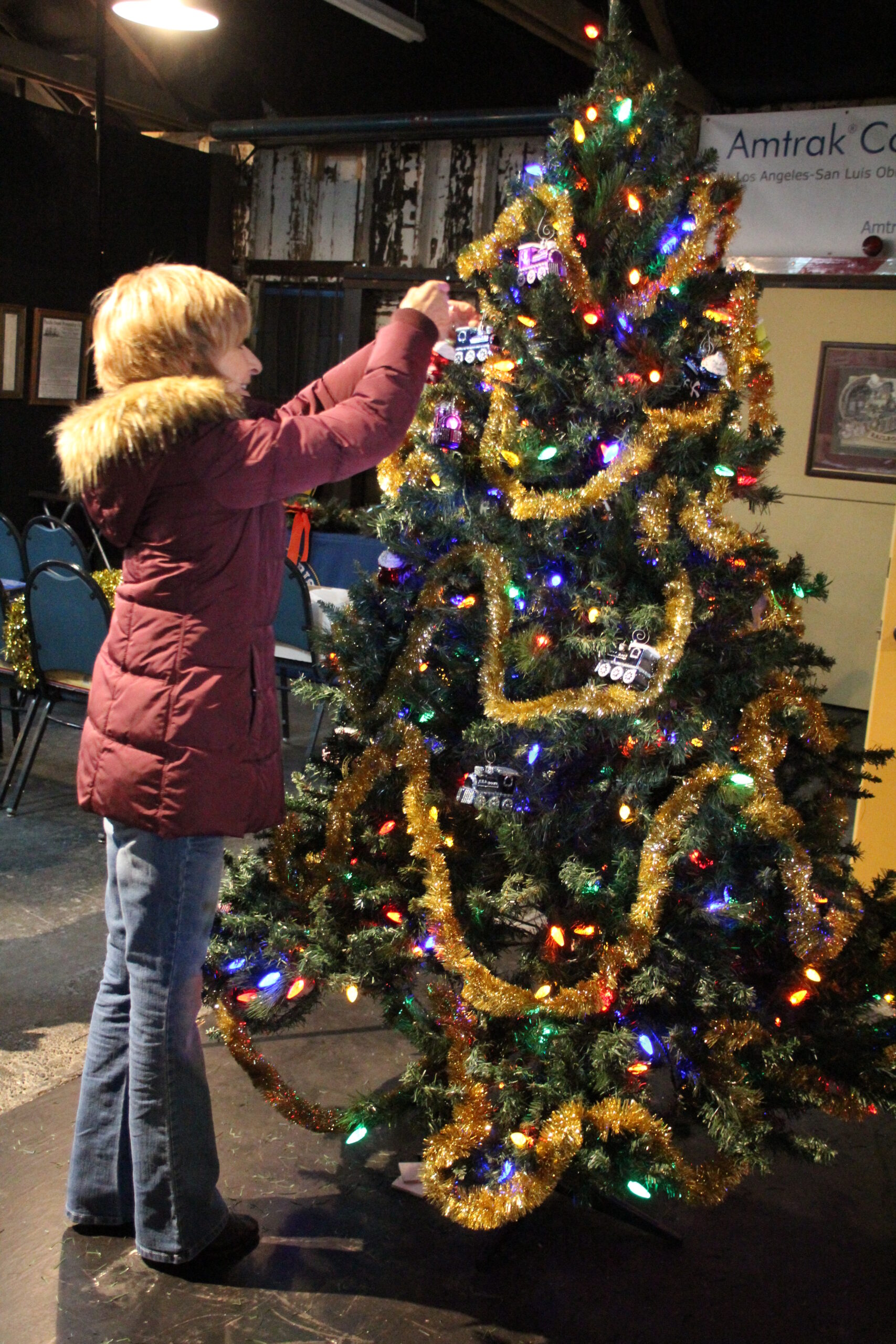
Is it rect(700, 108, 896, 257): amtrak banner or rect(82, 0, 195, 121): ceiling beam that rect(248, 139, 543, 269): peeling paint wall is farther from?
rect(700, 108, 896, 257): amtrak banner

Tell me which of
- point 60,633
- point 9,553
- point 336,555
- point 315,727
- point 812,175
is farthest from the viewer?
point 336,555

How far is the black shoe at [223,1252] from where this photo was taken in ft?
6.33

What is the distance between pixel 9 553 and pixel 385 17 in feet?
10.6

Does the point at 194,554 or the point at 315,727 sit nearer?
Result: the point at 194,554

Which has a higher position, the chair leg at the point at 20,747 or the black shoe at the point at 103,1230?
the chair leg at the point at 20,747

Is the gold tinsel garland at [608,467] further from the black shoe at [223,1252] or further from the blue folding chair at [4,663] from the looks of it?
the blue folding chair at [4,663]

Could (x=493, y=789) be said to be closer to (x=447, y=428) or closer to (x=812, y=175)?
(x=447, y=428)

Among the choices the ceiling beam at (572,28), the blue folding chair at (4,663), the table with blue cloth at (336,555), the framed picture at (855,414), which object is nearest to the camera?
the blue folding chair at (4,663)

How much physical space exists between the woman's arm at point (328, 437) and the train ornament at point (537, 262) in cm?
24

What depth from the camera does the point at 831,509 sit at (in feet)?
19.9

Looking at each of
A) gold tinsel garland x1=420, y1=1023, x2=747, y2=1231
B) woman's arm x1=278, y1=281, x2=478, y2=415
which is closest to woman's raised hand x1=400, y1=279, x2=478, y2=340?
woman's arm x1=278, y1=281, x2=478, y2=415

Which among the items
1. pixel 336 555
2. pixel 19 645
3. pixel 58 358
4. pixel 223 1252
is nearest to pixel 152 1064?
pixel 223 1252

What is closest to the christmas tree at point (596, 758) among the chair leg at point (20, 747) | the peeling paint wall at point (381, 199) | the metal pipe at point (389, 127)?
the chair leg at point (20, 747)

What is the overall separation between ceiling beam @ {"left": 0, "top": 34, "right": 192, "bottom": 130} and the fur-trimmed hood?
249 inches
